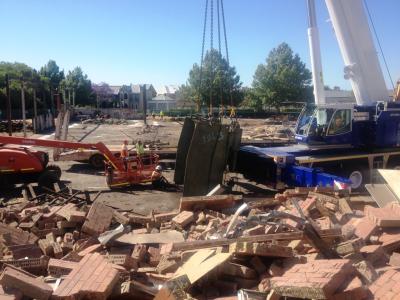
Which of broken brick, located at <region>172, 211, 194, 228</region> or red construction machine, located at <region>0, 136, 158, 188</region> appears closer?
broken brick, located at <region>172, 211, 194, 228</region>

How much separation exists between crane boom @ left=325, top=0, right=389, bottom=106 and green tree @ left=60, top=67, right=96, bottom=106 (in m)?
64.8

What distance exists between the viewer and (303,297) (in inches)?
177

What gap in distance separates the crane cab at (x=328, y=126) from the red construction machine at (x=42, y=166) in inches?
200

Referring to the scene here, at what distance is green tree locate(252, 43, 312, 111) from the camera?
61.0 m

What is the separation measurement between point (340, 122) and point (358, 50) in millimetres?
2164

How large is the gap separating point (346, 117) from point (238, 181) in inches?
160

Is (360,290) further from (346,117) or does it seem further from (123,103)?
(123,103)

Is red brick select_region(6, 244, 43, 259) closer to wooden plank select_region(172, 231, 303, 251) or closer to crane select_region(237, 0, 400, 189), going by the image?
wooden plank select_region(172, 231, 303, 251)

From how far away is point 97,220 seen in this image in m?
7.71

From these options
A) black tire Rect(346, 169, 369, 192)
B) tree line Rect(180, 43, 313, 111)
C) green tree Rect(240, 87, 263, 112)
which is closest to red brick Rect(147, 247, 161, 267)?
black tire Rect(346, 169, 369, 192)

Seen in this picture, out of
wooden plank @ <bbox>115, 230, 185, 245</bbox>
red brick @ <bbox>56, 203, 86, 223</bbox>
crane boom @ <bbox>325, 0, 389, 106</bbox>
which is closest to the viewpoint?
wooden plank @ <bbox>115, 230, 185, 245</bbox>

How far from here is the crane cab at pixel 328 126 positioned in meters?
12.4

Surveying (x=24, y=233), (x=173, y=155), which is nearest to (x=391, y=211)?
(x=24, y=233)

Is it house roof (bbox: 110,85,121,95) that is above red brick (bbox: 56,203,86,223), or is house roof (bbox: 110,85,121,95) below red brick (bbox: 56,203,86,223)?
above
